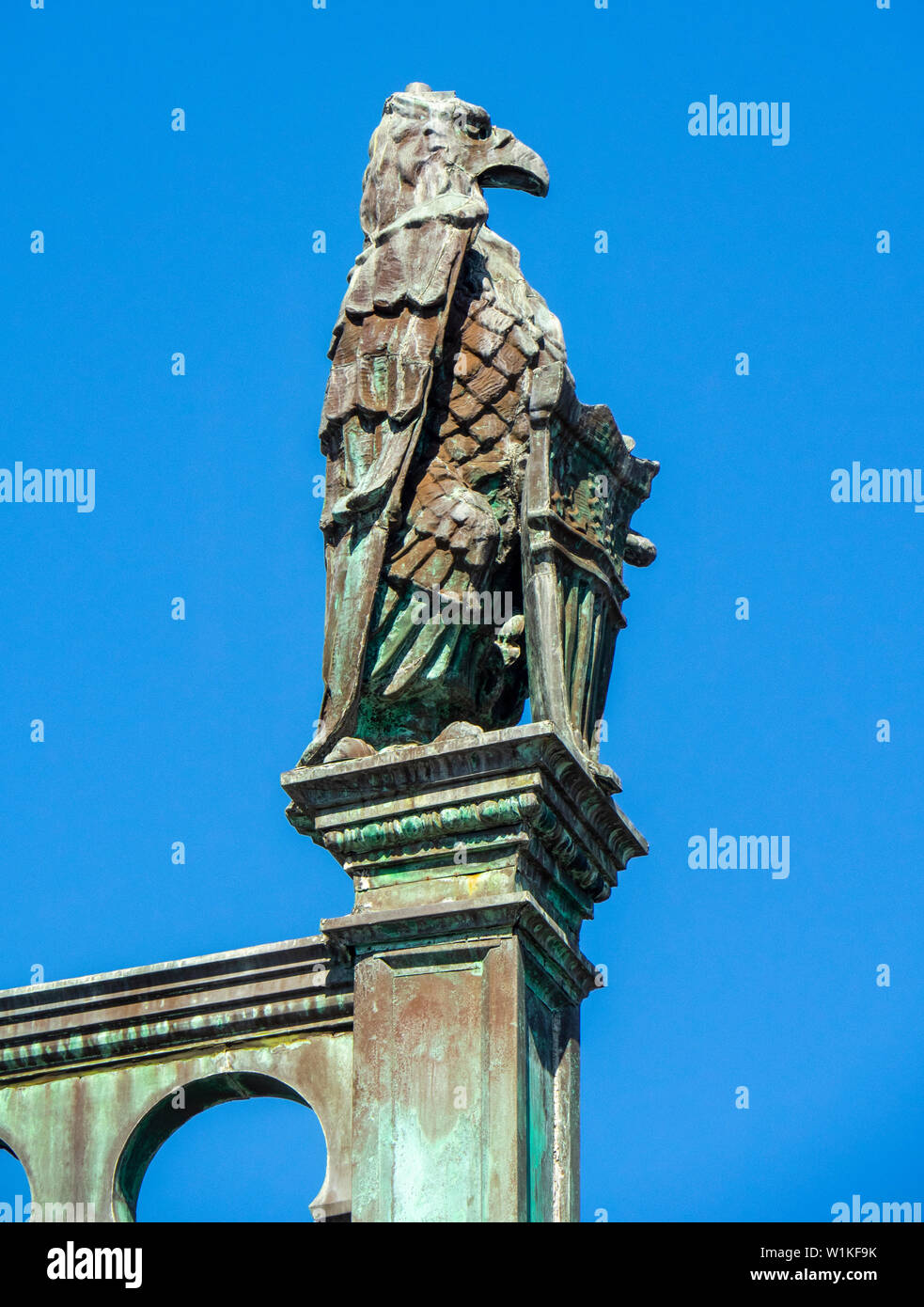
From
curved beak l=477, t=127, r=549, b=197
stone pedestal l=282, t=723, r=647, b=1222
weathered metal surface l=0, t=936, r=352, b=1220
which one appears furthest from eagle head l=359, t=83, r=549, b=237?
weathered metal surface l=0, t=936, r=352, b=1220

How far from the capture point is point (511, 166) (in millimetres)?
14750

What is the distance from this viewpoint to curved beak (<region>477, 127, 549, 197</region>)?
14719 mm

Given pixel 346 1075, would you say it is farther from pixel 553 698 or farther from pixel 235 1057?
pixel 553 698

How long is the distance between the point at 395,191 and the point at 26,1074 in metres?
4.89

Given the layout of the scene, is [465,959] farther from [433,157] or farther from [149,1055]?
[433,157]

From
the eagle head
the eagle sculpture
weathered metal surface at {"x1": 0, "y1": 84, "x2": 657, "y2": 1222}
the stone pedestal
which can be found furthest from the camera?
the eagle head

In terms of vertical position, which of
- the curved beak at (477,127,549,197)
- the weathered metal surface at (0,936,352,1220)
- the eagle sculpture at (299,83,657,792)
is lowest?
the weathered metal surface at (0,936,352,1220)

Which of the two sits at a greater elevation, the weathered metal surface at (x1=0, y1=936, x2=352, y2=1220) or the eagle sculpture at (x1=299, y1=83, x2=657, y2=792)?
the eagle sculpture at (x1=299, y1=83, x2=657, y2=792)

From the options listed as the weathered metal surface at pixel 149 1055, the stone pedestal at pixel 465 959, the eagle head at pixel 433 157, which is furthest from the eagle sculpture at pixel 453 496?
the weathered metal surface at pixel 149 1055

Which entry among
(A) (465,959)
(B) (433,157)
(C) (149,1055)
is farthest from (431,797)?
(B) (433,157)

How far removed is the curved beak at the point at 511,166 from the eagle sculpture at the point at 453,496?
0.20 m

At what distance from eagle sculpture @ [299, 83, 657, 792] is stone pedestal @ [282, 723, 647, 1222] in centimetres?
30

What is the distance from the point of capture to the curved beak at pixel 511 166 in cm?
1472

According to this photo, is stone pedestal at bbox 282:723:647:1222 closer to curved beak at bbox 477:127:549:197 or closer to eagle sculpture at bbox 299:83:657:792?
eagle sculpture at bbox 299:83:657:792
